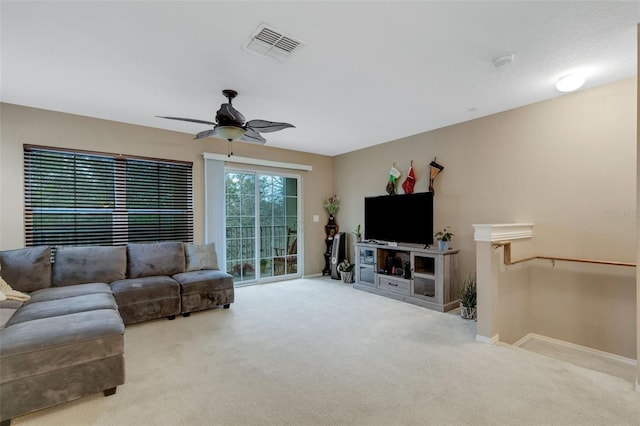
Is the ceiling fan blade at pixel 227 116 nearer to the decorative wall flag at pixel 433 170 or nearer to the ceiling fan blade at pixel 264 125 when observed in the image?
the ceiling fan blade at pixel 264 125

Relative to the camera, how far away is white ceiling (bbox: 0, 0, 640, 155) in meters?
1.92

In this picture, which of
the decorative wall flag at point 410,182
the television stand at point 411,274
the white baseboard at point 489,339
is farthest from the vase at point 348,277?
the white baseboard at point 489,339

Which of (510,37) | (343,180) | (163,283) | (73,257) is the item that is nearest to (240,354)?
(163,283)

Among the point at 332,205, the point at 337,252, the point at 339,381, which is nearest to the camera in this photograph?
the point at 339,381

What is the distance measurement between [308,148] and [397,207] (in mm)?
2147

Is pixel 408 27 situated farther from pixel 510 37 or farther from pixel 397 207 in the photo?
pixel 397 207

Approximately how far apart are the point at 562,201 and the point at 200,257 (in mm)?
4605

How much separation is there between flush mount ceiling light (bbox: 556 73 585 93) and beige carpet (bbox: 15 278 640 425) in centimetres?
254

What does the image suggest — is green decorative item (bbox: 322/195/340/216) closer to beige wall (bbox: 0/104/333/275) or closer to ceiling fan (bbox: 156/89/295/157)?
beige wall (bbox: 0/104/333/275)

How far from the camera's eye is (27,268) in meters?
3.18

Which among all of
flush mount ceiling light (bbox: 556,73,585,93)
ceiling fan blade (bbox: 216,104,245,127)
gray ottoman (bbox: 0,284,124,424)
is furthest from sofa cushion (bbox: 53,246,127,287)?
flush mount ceiling light (bbox: 556,73,585,93)

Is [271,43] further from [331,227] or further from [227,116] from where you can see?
[331,227]

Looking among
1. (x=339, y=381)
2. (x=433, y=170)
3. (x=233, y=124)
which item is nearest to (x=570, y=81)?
(x=433, y=170)

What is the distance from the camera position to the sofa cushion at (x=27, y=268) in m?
3.09
